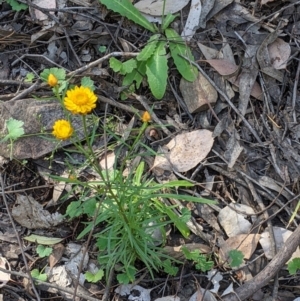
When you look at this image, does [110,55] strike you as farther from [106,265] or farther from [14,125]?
[106,265]

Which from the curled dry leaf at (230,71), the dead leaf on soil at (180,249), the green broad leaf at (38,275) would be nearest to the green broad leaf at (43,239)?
the green broad leaf at (38,275)

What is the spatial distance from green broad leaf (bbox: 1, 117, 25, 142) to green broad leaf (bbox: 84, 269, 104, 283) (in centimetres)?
66

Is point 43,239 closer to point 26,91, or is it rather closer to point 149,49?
point 26,91

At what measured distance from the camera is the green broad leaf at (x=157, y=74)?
233cm

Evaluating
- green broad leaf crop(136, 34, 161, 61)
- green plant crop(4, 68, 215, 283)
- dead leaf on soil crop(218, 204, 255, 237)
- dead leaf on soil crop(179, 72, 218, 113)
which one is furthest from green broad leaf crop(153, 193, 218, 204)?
green broad leaf crop(136, 34, 161, 61)

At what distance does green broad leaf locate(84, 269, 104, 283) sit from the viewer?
6.88 feet

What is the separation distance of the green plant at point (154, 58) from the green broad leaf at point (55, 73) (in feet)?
0.75

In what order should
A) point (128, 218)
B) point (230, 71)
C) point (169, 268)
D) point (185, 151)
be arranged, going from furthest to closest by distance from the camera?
point (230, 71) < point (185, 151) < point (169, 268) < point (128, 218)

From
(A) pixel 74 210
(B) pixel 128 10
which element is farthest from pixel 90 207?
(B) pixel 128 10

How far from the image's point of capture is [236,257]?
2.08 metres

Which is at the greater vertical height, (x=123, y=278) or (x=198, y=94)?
(x=198, y=94)

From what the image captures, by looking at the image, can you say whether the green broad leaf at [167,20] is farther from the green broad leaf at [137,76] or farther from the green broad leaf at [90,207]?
the green broad leaf at [90,207]

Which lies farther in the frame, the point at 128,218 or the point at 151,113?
the point at 151,113

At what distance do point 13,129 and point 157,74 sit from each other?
668 millimetres
